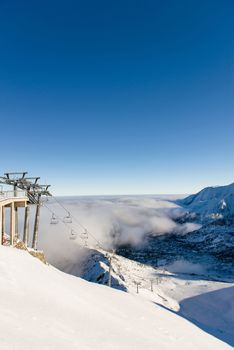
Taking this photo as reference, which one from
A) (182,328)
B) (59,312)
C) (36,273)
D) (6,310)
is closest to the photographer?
(6,310)

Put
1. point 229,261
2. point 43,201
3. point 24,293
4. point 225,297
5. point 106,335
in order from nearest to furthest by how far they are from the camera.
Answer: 1. point 106,335
2. point 24,293
3. point 43,201
4. point 225,297
5. point 229,261

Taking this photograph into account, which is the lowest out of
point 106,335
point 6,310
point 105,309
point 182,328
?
point 182,328

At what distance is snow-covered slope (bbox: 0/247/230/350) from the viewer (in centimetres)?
762

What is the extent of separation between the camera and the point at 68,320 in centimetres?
987

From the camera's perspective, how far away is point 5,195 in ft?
85.4

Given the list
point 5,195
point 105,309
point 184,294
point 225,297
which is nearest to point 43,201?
point 5,195

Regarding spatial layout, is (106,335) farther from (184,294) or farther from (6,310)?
(184,294)

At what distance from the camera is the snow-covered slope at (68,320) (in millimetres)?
7625

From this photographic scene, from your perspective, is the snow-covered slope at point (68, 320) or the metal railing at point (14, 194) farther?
the metal railing at point (14, 194)

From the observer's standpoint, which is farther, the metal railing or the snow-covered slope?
the metal railing

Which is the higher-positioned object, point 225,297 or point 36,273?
point 36,273

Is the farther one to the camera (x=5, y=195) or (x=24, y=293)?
(x=5, y=195)

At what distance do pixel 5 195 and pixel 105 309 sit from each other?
1738 centimetres

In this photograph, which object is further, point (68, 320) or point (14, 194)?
point (14, 194)
